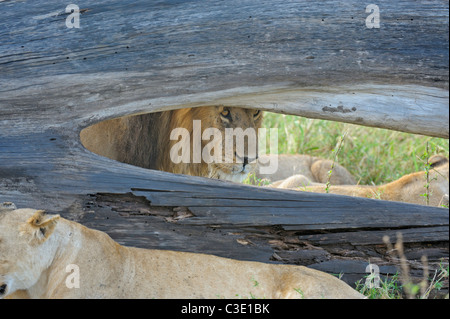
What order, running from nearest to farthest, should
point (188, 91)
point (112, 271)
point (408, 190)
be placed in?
1. point (112, 271)
2. point (188, 91)
3. point (408, 190)

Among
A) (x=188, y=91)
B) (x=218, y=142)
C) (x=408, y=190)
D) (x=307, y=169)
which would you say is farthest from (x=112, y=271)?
(x=307, y=169)

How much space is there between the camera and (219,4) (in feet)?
12.3

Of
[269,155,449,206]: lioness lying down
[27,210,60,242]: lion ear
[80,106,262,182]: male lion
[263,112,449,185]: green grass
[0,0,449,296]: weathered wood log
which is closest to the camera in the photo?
[27,210,60,242]: lion ear

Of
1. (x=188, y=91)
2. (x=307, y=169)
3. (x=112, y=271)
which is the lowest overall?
(x=307, y=169)

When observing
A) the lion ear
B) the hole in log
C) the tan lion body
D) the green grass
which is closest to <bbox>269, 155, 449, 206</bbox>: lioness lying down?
the hole in log

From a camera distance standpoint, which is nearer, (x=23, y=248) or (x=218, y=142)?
(x=23, y=248)

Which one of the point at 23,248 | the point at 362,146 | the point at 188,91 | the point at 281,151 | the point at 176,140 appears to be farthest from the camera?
the point at 281,151

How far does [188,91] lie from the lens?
148 inches

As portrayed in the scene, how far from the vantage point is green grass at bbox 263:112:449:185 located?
7340 millimetres

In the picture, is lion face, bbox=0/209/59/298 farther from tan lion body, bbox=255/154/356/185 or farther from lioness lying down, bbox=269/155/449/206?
tan lion body, bbox=255/154/356/185

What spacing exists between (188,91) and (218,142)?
1.20m

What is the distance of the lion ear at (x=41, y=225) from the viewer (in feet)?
10.7

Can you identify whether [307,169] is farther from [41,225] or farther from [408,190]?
[41,225]

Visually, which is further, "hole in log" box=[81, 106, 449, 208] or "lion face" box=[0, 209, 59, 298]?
"hole in log" box=[81, 106, 449, 208]
